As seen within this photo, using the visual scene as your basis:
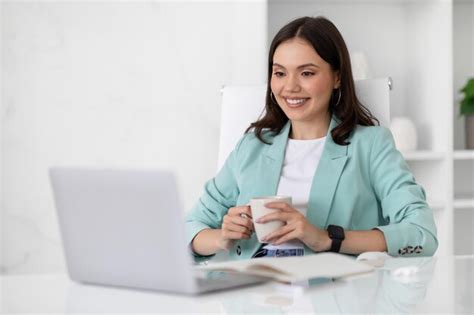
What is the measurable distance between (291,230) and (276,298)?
46cm

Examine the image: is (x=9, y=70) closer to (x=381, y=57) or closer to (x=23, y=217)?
(x=23, y=217)

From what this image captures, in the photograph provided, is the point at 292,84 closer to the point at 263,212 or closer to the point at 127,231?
the point at 263,212

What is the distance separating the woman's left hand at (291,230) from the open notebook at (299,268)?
0.73 ft

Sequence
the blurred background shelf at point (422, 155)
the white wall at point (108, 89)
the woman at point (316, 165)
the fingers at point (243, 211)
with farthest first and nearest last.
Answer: the blurred background shelf at point (422, 155)
the white wall at point (108, 89)
the woman at point (316, 165)
the fingers at point (243, 211)

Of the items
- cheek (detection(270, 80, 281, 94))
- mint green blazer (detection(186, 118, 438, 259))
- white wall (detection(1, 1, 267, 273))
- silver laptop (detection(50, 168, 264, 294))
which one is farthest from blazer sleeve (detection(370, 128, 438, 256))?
white wall (detection(1, 1, 267, 273))

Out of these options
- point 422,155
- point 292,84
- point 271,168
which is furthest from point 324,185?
point 422,155

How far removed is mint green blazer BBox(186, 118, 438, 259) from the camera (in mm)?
1764

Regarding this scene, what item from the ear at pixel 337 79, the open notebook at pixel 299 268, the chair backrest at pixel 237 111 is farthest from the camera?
the chair backrest at pixel 237 111

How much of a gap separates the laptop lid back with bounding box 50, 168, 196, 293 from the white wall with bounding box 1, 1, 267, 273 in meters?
1.98

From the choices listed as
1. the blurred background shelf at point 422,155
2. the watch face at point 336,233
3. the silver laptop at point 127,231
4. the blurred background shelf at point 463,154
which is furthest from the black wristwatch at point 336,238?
the blurred background shelf at point 463,154

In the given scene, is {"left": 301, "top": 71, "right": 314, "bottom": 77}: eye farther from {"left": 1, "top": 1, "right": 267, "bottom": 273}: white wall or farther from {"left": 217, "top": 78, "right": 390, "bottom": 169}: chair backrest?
{"left": 1, "top": 1, "right": 267, "bottom": 273}: white wall

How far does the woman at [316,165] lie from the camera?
5.76 feet

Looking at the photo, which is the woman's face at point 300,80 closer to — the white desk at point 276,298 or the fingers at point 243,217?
the fingers at point 243,217

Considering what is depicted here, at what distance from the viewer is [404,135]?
3266 millimetres
